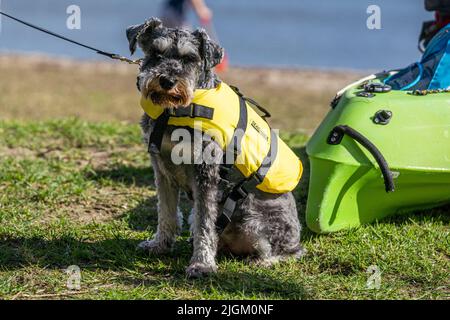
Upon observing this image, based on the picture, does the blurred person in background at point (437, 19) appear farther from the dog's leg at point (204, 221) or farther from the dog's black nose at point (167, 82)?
the dog's black nose at point (167, 82)

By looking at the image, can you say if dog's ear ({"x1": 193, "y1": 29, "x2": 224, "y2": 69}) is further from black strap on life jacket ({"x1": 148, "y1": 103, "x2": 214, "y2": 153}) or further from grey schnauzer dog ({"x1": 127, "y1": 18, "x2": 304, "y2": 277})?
black strap on life jacket ({"x1": 148, "y1": 103, "x2": 214, "y2": 153})

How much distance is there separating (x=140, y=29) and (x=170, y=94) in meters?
0.65

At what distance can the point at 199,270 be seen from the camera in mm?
5352

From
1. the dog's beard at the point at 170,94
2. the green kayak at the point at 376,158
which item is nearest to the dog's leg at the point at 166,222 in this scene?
the dog's beard at the point at 170,94

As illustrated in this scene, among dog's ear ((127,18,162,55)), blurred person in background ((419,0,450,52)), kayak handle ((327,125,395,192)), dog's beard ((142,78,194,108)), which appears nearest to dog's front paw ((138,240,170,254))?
dog's beard ((142,78,194,108))

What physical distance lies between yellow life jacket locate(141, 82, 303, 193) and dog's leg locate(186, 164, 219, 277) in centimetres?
26

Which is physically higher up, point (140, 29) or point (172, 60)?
point (140, 29)

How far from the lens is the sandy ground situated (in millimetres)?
12273

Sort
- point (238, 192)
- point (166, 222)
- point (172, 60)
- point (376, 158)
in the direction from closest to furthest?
point (172, 60) < point (238, 192) < point (166, 222) < point (376, 158)

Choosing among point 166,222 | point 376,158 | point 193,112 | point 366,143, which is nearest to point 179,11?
point 366,143

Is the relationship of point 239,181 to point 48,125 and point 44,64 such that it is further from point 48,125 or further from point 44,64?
point 44,64

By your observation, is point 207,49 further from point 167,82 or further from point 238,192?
point 238,192
